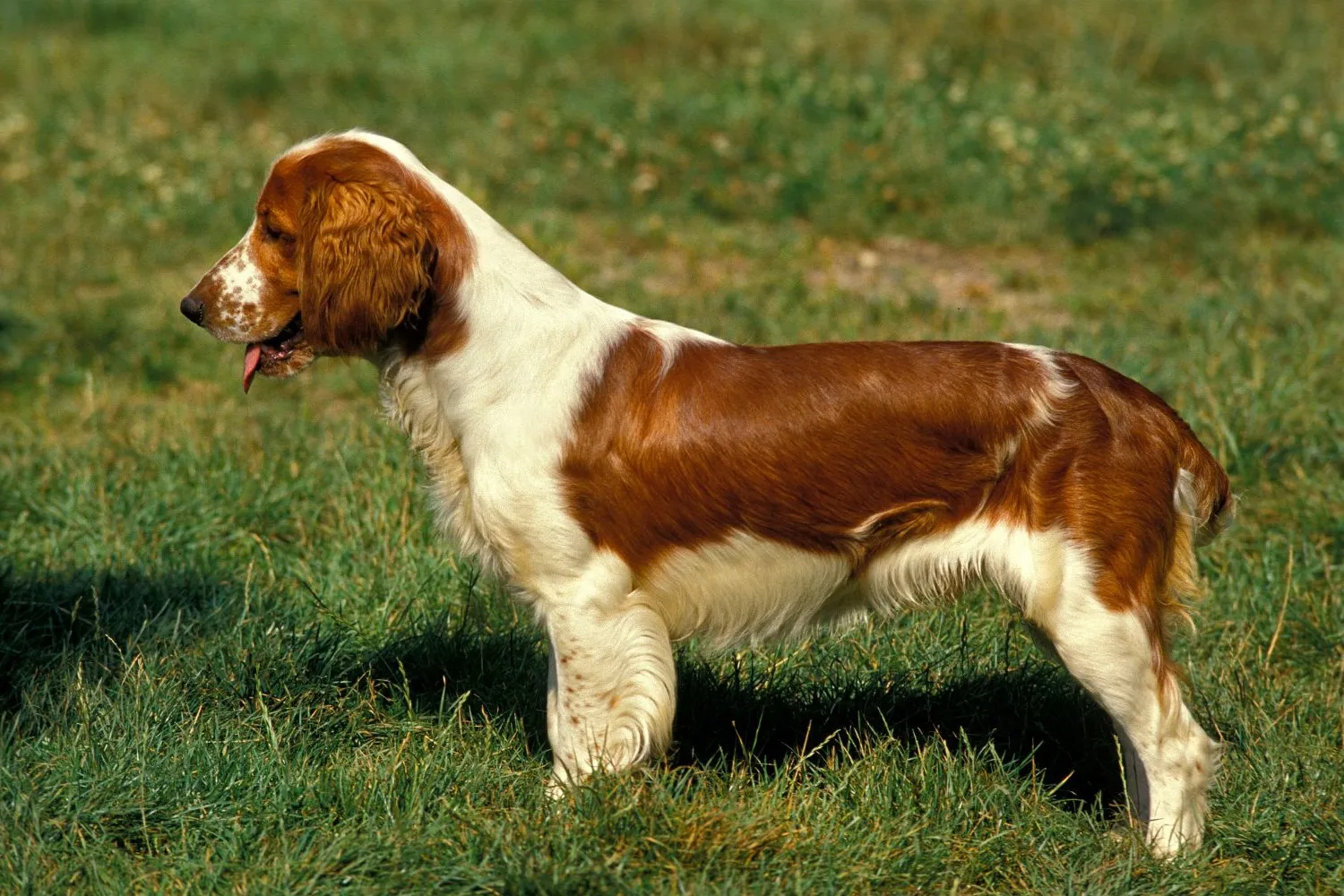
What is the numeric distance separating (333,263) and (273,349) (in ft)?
1.19

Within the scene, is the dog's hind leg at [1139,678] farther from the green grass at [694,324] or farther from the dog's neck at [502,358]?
the dog's neck at [502,358]

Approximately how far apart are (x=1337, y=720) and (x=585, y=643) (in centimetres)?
203

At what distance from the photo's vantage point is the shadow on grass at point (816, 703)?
401 centimetres

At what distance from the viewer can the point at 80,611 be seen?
446 cm

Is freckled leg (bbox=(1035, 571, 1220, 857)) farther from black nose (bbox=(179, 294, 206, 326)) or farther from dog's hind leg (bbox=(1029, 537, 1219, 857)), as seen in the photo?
black nose (bbox=(179, 294, 206, 326))

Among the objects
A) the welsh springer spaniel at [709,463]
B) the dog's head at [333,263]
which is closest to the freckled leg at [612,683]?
the welsh springer spaniel at [709,463]

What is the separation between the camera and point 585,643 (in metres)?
3.50

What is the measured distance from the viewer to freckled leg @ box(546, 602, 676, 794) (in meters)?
3.49

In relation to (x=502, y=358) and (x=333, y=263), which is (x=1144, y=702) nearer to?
(x=502, y=358)

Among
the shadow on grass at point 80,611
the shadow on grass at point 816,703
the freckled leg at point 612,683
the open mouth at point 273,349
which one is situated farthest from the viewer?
the shadow on grass at point 80,611

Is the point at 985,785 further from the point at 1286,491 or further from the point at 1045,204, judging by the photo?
the point at 1045,204

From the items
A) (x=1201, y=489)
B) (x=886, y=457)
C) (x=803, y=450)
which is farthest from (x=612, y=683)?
(x=1201, y=489)

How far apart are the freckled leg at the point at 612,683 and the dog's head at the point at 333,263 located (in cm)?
78

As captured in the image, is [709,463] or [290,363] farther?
[290,363]
